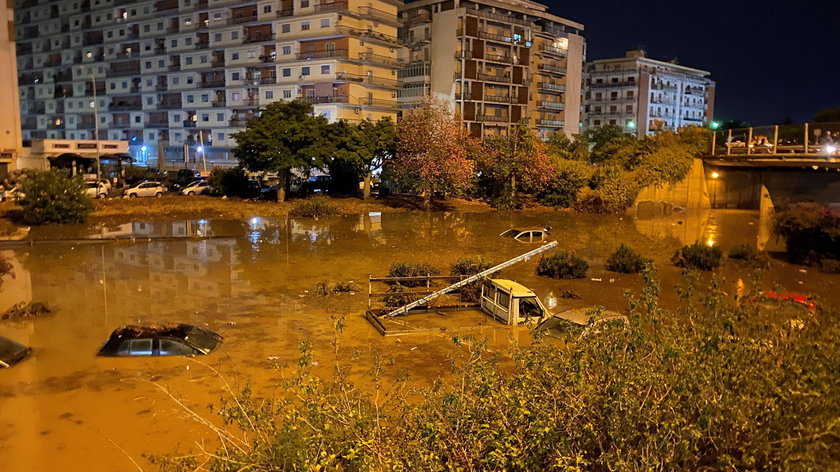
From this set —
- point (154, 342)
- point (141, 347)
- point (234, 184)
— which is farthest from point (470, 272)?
point (234, 184)

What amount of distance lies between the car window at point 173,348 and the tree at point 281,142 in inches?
1132

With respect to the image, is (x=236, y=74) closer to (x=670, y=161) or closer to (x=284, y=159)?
(x=284, y=159)

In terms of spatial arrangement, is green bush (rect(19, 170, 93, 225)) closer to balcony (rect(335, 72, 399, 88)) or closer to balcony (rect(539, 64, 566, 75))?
balcony (rect(335, 72, 399, 88))

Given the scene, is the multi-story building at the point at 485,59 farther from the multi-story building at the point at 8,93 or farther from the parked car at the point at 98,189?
the multi-story building at the point at 8,93

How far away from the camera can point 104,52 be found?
8656 cm

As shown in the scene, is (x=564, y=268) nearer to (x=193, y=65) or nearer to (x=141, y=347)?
(x=141, y=347)

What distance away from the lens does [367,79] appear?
2662 inches

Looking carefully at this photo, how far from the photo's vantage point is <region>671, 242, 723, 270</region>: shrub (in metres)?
24.9

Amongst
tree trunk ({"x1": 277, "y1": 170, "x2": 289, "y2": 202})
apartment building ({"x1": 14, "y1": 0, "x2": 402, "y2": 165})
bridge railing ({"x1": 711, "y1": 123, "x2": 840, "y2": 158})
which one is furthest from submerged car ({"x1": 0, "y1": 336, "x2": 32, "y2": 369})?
apartment building ({"x1": 14, "y1": 0, "x2": 402, "y2": 165})

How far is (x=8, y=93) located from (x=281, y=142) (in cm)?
2503

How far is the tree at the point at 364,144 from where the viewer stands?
4509 cm

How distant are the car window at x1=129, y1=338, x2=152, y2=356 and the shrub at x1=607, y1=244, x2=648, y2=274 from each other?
17086mm

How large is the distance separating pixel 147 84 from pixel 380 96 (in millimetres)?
33511

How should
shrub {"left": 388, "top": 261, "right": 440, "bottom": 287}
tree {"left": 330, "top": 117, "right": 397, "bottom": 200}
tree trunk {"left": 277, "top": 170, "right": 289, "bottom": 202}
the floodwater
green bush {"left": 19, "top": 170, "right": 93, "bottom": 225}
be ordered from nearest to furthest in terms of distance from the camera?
the floodwater
shrub {"left": 388, "top": 261, "right": 440, "bottom": 287}
green bush {"left": 19, "top": 170, "right": 93, "bottom": 225}
tree trunk {"left": 277, "top": 170, "right": 289, "bottom": 202}
tree {"left": 330, "top": 117, "right": 397, "bottom": 200}
